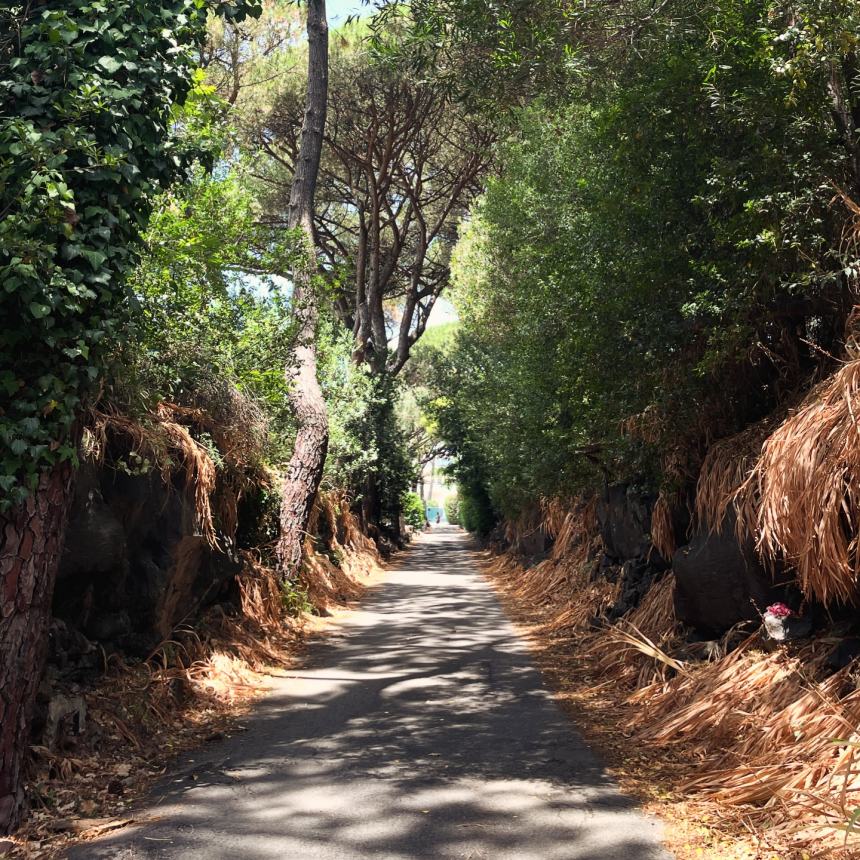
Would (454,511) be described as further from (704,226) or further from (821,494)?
(821,494)

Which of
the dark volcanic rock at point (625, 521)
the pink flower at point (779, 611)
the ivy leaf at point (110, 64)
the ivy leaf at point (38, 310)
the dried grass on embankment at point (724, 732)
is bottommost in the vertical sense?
the dried grass on embankment at point (724, 732)

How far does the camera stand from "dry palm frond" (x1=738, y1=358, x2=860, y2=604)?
189 inches

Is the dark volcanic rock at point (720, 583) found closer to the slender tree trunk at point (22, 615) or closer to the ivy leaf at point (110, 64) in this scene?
the slender tree trunk at point (22, 615)

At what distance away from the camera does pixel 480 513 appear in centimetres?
3306

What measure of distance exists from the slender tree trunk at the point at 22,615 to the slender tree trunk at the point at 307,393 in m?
6.95

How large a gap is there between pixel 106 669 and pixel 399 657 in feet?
12.7

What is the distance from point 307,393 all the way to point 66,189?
27.3 ft

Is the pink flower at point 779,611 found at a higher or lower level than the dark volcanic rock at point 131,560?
lower

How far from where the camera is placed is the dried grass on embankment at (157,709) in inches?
181

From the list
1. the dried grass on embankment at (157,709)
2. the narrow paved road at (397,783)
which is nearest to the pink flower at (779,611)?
the narrow paved road at (397,783)

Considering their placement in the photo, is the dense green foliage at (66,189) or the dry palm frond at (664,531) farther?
the dry palm frond at (664,531)

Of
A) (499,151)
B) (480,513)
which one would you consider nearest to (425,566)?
(480,513)

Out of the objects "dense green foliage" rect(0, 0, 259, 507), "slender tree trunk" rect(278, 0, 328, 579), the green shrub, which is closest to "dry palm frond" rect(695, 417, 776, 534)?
"dense green foliage" rect(0, 0, 259, 507)

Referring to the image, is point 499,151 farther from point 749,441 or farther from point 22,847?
point 22,847
